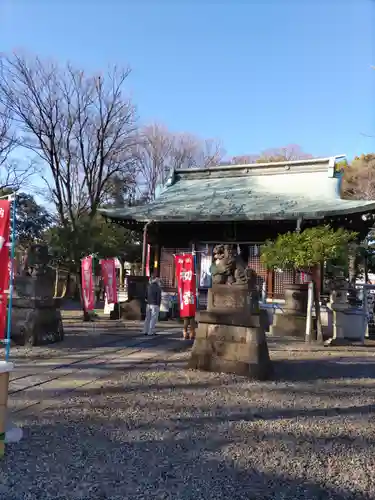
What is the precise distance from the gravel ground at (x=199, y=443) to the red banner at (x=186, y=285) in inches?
149

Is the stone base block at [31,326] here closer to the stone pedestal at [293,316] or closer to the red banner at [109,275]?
A: the red banner at [109,275]

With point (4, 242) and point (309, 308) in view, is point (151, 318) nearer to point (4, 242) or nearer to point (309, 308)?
point (309, 308)

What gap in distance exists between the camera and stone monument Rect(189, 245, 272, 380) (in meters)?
6.25

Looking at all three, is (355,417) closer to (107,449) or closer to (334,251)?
(107,449)

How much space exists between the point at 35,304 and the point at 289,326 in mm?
7118

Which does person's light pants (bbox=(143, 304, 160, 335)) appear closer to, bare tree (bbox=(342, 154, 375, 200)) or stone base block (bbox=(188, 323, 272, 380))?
stone base block (bbox=(188, 323, 272, 380))

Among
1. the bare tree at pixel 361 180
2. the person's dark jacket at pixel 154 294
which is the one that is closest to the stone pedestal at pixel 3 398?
the person's dark jacket at pixel 154 294

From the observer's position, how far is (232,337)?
6.47 m

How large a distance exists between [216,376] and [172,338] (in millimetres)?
4159

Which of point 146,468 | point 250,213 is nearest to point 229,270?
point 146,468

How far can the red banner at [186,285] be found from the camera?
9844 millimetres

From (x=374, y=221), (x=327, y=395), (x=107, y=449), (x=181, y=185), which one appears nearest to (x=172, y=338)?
(x=327, y=395)

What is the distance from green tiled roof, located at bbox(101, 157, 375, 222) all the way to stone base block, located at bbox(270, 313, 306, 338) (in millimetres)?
3656

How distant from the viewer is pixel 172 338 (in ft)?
33.9
